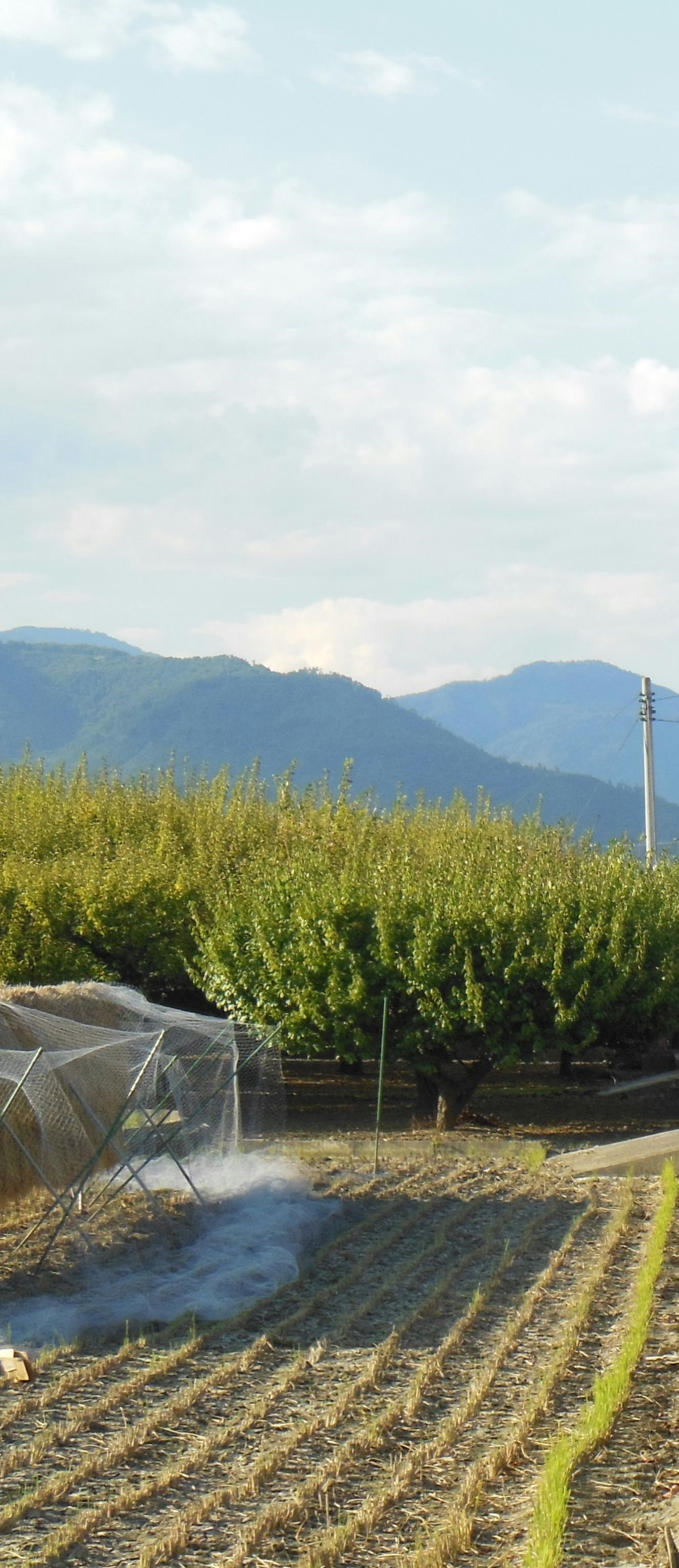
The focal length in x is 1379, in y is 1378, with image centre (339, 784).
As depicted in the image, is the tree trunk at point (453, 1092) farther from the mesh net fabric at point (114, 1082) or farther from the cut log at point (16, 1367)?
the cut log at point (16, 1367)

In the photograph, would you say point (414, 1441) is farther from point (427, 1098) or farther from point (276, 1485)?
point (427, 1098)

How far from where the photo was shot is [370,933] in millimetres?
15211

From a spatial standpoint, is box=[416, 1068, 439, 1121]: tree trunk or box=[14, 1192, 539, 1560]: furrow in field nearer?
box=[14, 1192, 539, 1560]: furrow in field

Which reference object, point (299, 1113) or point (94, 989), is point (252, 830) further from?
point (94, 989)

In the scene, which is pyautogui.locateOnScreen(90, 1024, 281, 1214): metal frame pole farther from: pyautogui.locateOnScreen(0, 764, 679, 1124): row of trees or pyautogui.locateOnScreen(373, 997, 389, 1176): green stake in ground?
pyautogui.locateOnScreen(0, 764, 679, 1124): row of trees

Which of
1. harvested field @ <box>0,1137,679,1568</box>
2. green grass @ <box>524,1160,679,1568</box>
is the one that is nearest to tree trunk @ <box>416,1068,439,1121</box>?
harvested field @ <box>0,1137,679,1568</box>

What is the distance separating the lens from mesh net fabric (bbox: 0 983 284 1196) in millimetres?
8531

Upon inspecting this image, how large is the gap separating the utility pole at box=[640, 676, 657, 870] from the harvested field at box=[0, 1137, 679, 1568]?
2322 cm

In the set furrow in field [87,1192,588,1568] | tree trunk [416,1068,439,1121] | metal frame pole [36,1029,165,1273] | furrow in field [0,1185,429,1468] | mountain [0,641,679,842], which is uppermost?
mountain [0,641,679,842]

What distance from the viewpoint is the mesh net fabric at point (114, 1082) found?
336 inches

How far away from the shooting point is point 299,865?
17.0 m

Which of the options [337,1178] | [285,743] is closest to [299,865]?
[337,1178]

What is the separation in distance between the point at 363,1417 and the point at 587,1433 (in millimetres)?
982

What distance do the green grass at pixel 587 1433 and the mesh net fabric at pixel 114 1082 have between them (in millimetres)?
3255
